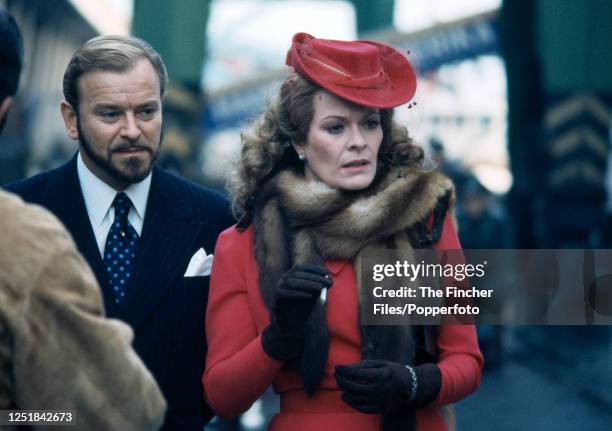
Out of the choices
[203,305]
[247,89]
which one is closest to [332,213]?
[203,305]

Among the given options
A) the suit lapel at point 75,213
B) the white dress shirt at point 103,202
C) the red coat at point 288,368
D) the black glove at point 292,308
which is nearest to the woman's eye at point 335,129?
the red coat at point 288,368

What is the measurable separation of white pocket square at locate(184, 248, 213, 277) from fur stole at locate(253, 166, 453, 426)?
0.30m

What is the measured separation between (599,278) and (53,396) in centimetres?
226

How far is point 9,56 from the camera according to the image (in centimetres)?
220

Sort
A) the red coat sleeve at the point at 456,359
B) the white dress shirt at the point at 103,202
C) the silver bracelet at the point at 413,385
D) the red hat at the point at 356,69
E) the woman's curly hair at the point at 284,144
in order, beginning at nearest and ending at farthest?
the silver bracelet at the point at 413,385 → the red coat sleeve at the point at 456,359 → the red hat at the point at 356,69 → the woman's curly hair at the point at 284,144 → the white dress shirt at the point at 103,202

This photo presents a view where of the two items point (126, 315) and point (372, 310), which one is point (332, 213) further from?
point (126, 315)

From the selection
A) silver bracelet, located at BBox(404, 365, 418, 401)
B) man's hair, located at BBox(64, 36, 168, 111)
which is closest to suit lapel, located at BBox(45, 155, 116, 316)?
man's hair, located at BBox(64, 36, 168, 111)

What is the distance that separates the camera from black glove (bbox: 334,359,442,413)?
2.74 m

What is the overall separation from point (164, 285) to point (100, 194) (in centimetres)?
35

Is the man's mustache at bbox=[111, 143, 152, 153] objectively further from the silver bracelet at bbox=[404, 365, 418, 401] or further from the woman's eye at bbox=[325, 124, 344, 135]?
the silver bracelet at bbox=[404, 365, 418, 401]

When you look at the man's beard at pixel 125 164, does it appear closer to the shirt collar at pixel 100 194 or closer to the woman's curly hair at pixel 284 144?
the shirt collar at pixel 100 194

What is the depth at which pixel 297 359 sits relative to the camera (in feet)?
9.61

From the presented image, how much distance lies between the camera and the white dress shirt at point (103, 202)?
3287 mm

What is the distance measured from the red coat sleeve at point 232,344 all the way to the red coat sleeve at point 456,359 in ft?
1.47
